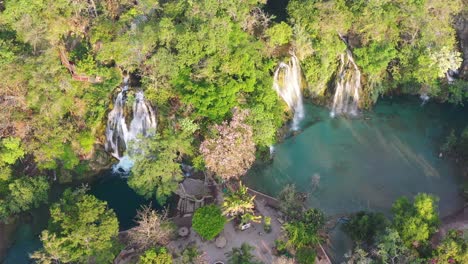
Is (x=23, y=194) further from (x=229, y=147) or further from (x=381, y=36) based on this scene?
(x=381, y=36)

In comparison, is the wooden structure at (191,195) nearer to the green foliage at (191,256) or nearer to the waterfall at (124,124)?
the green foliage at (191,256)

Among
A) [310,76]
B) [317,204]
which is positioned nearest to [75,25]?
[310,76]

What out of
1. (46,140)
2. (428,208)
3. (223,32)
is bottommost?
(428,208)

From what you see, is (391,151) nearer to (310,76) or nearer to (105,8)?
(310,76)

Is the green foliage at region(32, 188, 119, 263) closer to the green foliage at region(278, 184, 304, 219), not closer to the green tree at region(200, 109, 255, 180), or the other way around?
the green tree at region(200, 109, 255, 180)

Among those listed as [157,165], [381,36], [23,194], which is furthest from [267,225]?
[381,36]

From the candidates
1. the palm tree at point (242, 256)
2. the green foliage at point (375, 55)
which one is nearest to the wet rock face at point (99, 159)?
the palm tree at point (242, 256)
